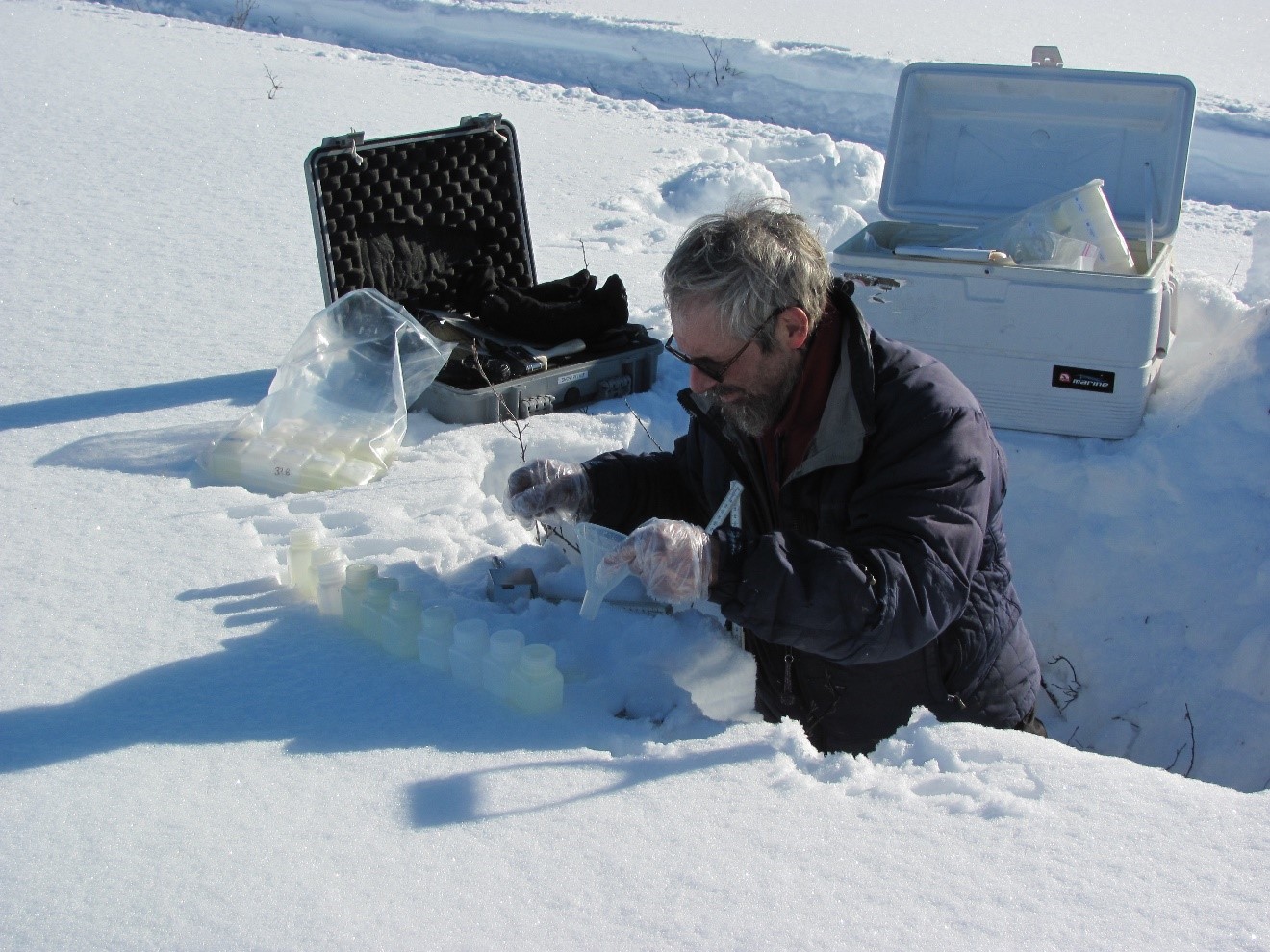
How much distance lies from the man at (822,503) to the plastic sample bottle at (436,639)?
335 mm

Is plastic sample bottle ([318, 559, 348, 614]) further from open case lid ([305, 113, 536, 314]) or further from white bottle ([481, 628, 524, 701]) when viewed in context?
open case lid ([305, 113, 536, 314])

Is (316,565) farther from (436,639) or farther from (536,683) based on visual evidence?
(536,683)

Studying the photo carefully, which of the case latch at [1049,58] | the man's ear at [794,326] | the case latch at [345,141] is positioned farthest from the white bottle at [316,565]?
the case latch at [1049,58]

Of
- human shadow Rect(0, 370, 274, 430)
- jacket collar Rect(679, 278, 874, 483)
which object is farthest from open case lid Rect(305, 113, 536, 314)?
jacket collar Rect(679, 278, 874, 483)

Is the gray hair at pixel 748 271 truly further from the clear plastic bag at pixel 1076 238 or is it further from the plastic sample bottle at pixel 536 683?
the clear plastic bag at pixel 1076 238

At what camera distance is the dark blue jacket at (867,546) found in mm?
2008

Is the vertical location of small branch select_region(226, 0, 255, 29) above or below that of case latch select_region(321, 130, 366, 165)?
above

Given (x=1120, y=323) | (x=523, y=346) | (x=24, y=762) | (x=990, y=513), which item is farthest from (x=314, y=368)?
(x=1120, y=323)

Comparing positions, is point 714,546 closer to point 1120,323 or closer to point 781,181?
point 1120,323

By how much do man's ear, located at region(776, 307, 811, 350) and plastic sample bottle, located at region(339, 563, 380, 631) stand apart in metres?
1.02

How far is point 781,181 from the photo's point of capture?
7.04 metres

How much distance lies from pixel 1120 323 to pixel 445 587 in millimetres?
2272

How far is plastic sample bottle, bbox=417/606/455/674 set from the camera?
2363 mm

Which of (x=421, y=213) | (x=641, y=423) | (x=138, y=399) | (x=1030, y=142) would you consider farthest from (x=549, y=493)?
(x=1030, y=142)
